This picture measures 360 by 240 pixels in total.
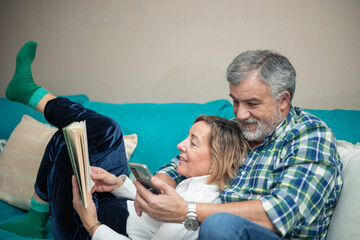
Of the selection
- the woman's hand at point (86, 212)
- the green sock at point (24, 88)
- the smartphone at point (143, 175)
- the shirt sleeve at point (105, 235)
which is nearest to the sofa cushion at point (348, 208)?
the smartphone at point (143, 175)

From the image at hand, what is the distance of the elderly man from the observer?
36.4 inches

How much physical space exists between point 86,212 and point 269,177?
659 millimetres

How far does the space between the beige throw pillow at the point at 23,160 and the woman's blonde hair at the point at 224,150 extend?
26.2 inches

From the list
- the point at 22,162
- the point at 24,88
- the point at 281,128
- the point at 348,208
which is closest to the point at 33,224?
the point at 22,162

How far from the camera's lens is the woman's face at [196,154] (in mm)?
1210

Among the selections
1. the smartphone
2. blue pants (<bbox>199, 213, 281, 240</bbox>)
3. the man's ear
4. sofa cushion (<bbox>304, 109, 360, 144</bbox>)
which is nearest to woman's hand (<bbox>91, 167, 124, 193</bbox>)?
the smartphone

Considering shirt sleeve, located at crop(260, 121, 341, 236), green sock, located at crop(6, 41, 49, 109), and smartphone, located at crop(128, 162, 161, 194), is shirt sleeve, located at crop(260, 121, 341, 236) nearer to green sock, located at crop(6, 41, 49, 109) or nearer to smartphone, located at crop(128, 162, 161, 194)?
smartphone, located at crop(128, 162, 161, 194)

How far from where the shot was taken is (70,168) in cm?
131

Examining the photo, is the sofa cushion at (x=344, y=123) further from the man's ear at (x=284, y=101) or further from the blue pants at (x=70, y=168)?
the blue pants at (x=70, y=168)

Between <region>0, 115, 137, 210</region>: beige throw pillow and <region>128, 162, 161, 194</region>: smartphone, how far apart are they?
0.81m

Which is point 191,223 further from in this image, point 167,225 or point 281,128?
point 281,128

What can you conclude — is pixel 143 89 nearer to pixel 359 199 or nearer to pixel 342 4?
pixel 342 4

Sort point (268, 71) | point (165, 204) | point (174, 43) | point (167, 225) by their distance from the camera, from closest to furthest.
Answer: point (165, 204), point (167, 225), point (268, 71), point (174, 43)

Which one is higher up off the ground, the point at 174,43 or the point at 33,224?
the point at 174,43
